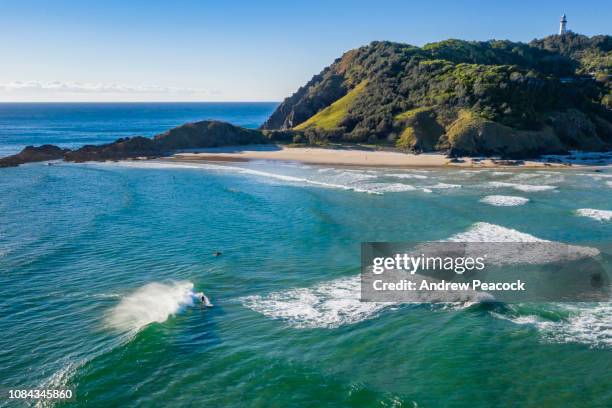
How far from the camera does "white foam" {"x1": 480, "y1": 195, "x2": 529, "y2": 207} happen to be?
130ft

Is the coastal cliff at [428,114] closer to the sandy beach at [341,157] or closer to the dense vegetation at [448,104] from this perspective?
the dense vegetation at [448,104]

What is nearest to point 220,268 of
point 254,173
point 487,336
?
point 487,336

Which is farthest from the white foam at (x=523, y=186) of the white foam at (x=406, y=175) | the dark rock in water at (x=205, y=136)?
the dark rock in water at (x=205, y=136)

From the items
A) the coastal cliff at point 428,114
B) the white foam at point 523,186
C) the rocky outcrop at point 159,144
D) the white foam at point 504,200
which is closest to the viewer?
the white foam at point 504,200

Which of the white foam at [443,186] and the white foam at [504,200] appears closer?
the white foam at [504,200]

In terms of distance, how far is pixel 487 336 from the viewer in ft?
60.8

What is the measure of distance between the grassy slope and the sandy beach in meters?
10.5

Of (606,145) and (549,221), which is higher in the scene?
(606,145)

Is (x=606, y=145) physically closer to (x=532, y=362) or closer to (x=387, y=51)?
(x=387, y=51)

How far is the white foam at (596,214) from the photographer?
34.7m

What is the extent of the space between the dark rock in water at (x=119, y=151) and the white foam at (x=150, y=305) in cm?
5534

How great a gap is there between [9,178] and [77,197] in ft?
58.8

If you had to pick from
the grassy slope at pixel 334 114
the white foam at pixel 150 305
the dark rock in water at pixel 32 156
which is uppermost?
the grassy slope at pixel 334 114

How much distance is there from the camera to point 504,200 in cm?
4103
